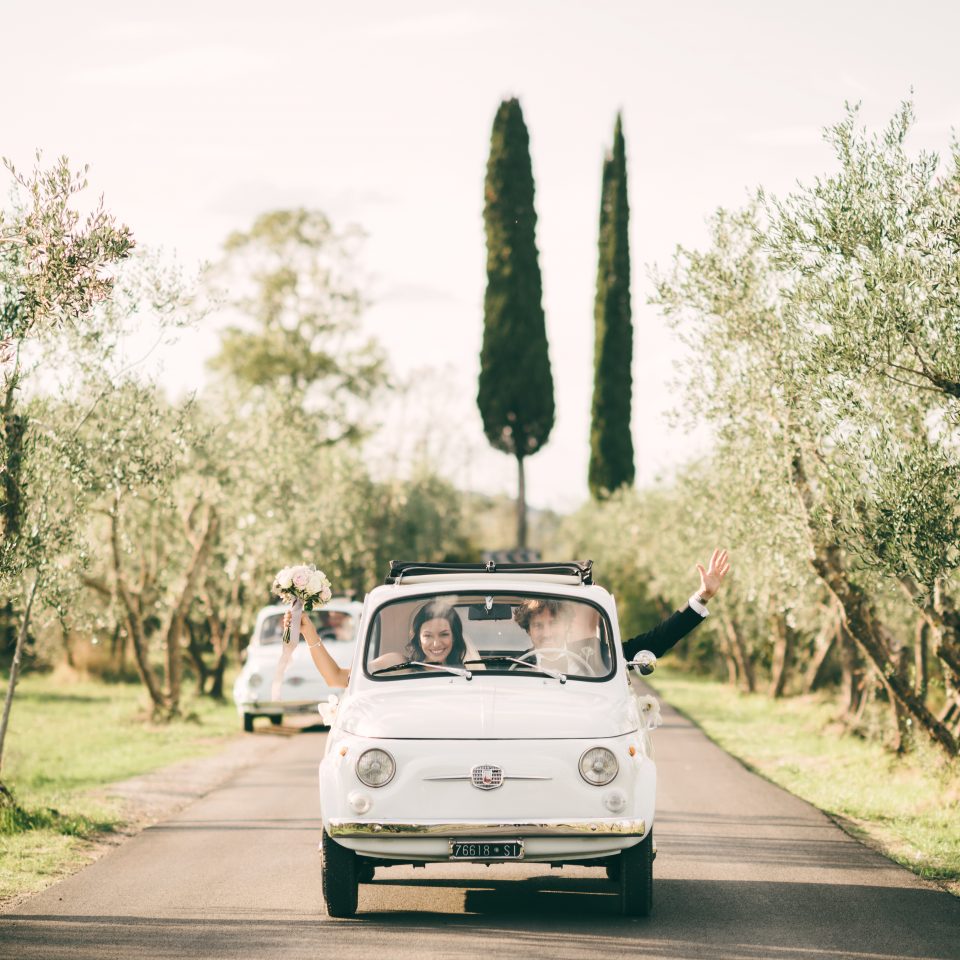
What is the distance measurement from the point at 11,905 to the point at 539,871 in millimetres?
3503

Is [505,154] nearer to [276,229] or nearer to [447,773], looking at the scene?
[276,229]

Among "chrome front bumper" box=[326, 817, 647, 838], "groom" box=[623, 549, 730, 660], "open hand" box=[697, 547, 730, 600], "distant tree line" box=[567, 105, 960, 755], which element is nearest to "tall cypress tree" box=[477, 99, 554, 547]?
"distant tree line" box=[567, 105, 960, 755]

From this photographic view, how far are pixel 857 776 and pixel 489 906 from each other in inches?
391

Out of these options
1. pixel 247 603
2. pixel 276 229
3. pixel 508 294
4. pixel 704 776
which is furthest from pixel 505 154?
pixel 704 776

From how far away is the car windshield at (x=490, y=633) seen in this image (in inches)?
349

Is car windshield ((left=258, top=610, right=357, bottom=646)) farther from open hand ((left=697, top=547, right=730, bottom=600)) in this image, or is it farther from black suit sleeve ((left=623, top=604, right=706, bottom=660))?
black suit sleeve ((left=623, top=604, right=706, bottom=660))

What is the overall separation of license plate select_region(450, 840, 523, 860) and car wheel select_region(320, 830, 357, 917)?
2.33 feet

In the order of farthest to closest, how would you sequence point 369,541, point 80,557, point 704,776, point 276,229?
point 276,229, point 369,541, point 704,776, point 80,557

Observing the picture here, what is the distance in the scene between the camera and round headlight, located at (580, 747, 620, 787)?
25.5ft

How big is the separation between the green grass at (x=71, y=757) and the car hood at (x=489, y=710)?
2.90 m

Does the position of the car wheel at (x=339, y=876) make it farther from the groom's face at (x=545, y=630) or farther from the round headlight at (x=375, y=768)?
the groom's face at (x=545, y=630)

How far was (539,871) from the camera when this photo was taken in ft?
32.2

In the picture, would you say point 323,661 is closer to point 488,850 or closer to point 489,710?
point 489,710

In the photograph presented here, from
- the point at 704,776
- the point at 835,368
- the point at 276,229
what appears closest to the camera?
the point at 835,368
